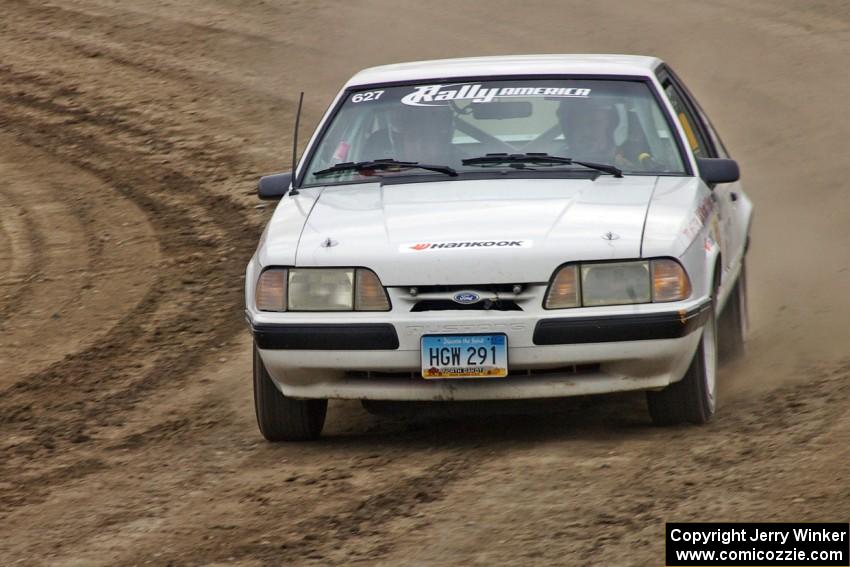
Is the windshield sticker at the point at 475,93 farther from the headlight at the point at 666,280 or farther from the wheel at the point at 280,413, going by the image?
the wheel at the point at 280,413

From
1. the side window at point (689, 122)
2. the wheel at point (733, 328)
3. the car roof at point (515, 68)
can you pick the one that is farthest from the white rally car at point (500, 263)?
the wheel at point (733, 328)

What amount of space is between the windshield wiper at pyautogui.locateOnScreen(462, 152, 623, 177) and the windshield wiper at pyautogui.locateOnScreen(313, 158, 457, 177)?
14 centimetres

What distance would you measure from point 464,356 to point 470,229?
0.52 meters

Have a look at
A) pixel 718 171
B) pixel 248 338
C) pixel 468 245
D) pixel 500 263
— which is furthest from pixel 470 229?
pixel 248 338

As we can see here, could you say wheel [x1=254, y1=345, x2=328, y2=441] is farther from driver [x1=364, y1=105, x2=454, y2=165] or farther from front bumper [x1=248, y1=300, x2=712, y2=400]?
driver [x1=364, y1=105, x2=454, y2=165]

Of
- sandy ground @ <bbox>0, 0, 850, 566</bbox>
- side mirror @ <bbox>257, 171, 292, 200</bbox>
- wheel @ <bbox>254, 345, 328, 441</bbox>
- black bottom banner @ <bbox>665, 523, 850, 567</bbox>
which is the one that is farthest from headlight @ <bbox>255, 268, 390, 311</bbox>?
black bottom banner @ <bbox>665, 523, 850, 567</bbox>

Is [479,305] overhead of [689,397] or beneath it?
overhead

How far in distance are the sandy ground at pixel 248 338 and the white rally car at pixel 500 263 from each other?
311 mm

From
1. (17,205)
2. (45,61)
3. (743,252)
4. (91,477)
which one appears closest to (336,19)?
(45,61)

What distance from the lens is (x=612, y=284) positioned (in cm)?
598

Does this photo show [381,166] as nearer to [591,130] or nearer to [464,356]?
[591,130]

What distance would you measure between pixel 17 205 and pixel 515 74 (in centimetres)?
622

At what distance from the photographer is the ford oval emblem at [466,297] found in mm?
5945

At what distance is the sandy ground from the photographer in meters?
5.29
